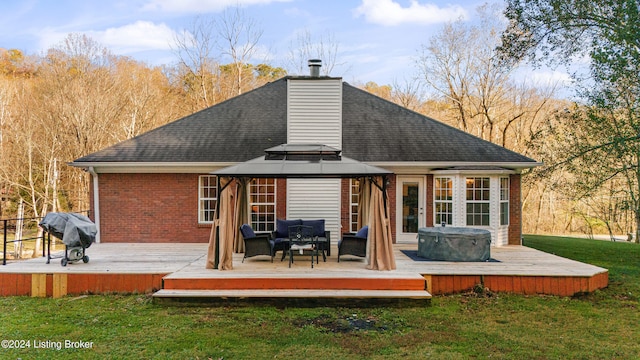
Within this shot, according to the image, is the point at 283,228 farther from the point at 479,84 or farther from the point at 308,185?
the point at 479,84

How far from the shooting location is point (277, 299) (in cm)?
713

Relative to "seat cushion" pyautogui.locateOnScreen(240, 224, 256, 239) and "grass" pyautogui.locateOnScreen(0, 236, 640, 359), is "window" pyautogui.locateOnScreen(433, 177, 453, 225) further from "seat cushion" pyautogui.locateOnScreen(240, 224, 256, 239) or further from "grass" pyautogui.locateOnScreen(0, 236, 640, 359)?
"seat cushion" pyautogui.locateOnScreen(240, 224, 256, 239)

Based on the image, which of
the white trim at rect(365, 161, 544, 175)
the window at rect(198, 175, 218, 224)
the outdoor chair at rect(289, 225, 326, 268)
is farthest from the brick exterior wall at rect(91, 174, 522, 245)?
the outdoor chair at rect(289, 225, 326, 268)

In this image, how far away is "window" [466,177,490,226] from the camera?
11.9m

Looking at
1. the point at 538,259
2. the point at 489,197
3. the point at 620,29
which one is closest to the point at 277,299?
the point at 538,259

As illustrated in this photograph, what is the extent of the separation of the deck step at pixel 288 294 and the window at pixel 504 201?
6.06 meters

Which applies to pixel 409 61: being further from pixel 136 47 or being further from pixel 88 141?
pixel 88 141

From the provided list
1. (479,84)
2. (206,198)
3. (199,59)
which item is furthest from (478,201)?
(199,59)

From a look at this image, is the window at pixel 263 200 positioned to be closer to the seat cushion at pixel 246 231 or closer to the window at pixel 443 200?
the seat cushion at pixel 246 231

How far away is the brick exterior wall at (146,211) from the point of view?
485 inches

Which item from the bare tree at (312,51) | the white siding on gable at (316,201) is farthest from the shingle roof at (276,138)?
the bare tree at (312,51)

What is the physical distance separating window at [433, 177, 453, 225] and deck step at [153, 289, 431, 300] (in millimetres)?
5153

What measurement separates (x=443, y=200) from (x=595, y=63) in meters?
5.02

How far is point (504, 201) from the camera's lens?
1223 centimetres
